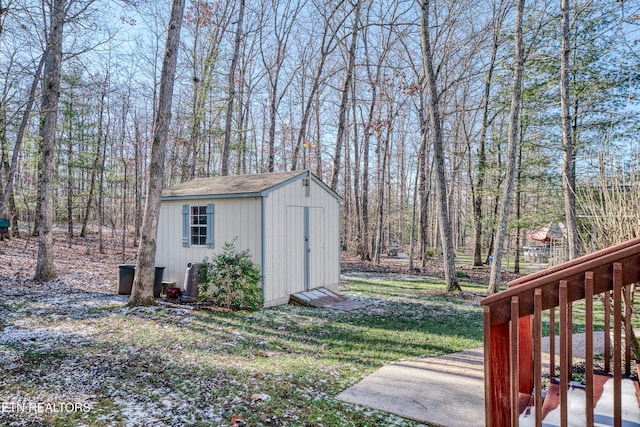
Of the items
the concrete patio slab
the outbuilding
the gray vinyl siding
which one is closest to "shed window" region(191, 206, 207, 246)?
the outbuilding

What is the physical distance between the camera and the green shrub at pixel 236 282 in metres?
6.92

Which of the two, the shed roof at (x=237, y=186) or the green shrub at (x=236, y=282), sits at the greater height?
the shed roof at (x=237, y=186)

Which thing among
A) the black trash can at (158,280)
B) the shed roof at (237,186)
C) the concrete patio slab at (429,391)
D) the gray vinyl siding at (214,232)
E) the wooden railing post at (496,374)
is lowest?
the concrete patio slab at (429,391)

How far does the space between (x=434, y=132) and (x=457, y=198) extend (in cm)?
2175

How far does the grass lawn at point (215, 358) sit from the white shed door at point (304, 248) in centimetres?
88

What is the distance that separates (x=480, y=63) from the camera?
16.4m

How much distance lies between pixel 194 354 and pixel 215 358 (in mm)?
307

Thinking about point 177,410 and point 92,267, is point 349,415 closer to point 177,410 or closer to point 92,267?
point 177,410

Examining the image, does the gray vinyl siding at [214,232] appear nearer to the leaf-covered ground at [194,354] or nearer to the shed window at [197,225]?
the shed window at [197,225]

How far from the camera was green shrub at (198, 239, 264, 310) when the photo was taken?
692cm

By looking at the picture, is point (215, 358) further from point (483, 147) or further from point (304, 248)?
point (483, 147)

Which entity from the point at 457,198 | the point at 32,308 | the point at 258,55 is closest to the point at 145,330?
the point at 32,308

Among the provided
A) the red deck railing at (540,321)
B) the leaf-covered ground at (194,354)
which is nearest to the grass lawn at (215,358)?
the leaf-covered ground at (194,354)

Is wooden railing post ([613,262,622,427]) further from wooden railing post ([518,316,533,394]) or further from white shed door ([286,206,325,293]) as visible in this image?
white shed door ([286,206,325,293])
